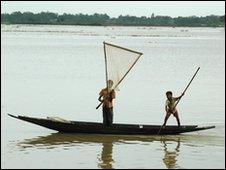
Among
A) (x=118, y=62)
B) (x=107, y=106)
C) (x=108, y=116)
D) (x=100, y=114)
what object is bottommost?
(x=100, y=114)

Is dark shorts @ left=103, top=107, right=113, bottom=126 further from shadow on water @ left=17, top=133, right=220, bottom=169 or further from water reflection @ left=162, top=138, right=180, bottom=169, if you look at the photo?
water reflection @ left=162, top=138, right=180, bottom=169

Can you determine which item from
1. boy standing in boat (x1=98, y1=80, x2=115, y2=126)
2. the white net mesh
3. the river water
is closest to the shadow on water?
the river water

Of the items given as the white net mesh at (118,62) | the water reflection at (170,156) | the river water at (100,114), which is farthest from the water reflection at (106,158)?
the white net mesh at (118,62)

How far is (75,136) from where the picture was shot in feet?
54.9

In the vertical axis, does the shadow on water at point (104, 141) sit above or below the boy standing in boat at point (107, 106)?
below

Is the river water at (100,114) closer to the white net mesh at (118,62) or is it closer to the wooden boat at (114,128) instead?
the wooden boat at (114,128)

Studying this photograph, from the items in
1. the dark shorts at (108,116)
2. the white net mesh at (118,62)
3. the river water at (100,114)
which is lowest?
the river water at (100,114)

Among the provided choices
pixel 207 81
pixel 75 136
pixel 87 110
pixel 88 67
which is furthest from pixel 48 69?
pixel 75 136

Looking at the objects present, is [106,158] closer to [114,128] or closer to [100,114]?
[114,128]

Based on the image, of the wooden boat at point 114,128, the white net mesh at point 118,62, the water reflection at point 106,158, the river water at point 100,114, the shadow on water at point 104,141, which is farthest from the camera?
the white net mesh at point 118,62

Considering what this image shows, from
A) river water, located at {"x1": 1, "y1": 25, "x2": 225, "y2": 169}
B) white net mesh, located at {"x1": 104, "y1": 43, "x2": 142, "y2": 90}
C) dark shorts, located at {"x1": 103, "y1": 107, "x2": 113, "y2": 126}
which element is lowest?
river water, located at {"x1": 1, "y1": 25, "x2": 225, "y2": 169}

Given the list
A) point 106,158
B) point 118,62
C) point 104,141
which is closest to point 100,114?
point 118,62

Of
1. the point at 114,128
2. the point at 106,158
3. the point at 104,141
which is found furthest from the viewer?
the point at 114,128

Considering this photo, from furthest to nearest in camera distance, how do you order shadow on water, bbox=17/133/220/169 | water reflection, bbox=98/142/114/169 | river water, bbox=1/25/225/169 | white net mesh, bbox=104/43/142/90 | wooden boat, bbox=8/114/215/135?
white net mesh, bbox=104/43/142/90 → wooden boat, bbox=8/114/215/135 → shadow on water, bbox=17/133/220/169 → river water, bbox=1/25/225/169 → water reflection, bbox=98/142/114/169
